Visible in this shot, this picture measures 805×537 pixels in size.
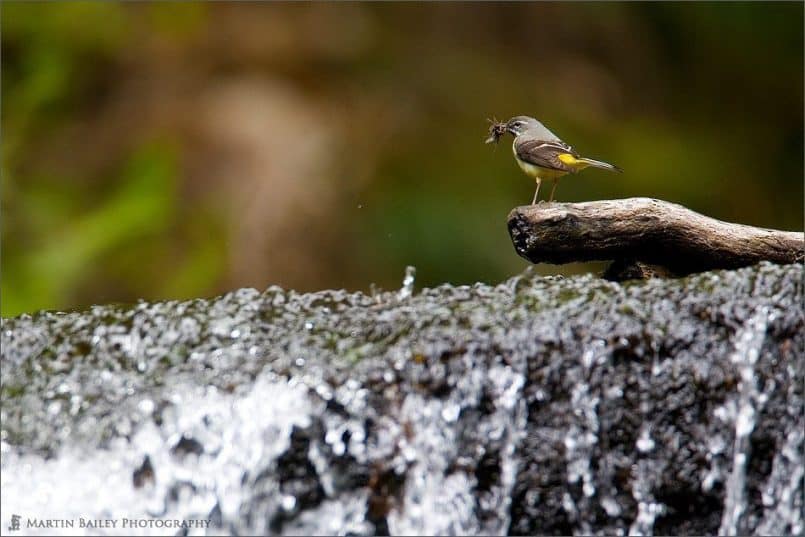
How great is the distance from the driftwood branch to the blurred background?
4.79 metres

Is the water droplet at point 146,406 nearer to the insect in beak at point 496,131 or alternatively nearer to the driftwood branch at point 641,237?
the driftwood branch at point 641,237

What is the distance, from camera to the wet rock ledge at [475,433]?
2900 millimetres

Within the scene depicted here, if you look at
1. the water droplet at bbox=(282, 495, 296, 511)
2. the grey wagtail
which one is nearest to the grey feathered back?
the grey wagtail

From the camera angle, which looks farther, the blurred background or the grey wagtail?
the blurred background

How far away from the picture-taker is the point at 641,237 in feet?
11.7

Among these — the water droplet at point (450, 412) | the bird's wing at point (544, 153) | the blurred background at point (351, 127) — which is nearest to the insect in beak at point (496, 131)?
the bird's wing at point (544, 153)

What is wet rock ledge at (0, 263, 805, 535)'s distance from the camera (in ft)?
9.52

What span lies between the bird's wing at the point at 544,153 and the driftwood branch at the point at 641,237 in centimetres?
79

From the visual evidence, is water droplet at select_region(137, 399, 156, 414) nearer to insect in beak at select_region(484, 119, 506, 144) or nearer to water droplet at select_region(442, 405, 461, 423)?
water droplet at select_region(442, 405, 461, 423)

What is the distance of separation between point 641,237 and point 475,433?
98 centimetres

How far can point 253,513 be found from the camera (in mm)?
2908

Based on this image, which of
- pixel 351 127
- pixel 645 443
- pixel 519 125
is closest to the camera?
pixel 645 443

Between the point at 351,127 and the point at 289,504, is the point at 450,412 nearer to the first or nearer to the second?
the point at 289,504

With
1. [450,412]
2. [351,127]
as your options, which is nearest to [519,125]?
[450,412]
